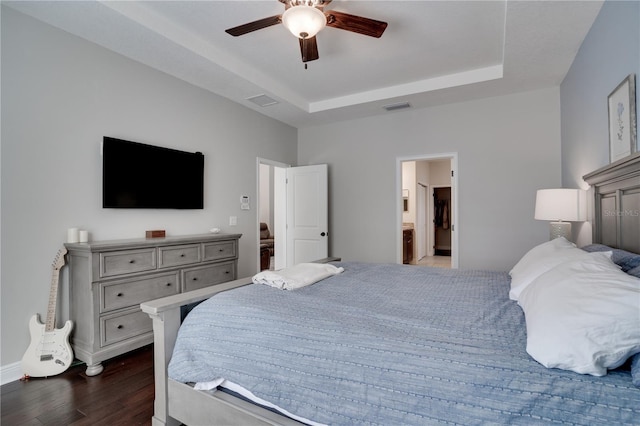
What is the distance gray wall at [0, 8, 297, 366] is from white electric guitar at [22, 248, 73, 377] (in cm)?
12

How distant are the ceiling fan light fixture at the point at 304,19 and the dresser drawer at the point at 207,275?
2.35 m

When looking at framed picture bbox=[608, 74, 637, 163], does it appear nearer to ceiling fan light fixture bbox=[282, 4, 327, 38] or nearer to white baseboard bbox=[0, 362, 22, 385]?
ceiling fan light fixture bbox=[282, 4, 327, 38]

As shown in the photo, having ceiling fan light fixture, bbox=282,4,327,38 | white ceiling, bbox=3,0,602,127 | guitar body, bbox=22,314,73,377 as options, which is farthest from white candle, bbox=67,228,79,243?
ceiling fan light fixture, bbox=282,4,327,38

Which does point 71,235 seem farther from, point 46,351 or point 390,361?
point 390,361

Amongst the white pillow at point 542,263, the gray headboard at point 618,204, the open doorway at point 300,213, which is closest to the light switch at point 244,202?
the open doorway at point 300,213

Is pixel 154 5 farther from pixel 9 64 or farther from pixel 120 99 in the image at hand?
pixel 9 64

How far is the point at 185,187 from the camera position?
3561 millimetres

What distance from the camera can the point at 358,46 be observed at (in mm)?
3137

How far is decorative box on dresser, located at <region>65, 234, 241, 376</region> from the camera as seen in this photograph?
7.94 feet

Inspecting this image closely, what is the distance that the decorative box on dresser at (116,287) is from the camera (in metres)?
2.42

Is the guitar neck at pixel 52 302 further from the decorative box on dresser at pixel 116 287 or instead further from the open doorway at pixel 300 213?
the open doorway at pixel 300 213

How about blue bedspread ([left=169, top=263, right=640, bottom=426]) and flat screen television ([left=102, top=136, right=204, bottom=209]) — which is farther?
flat screen television ([left=102, top=136, right=204, bottom=209])

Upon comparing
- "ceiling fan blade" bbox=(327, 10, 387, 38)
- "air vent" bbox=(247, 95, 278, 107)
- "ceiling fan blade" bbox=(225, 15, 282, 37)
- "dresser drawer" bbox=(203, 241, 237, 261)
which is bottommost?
"dresser drawer" bbox=(203, 241, 237, 261)

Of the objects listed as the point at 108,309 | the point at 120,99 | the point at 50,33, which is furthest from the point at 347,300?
the point at 50,33
